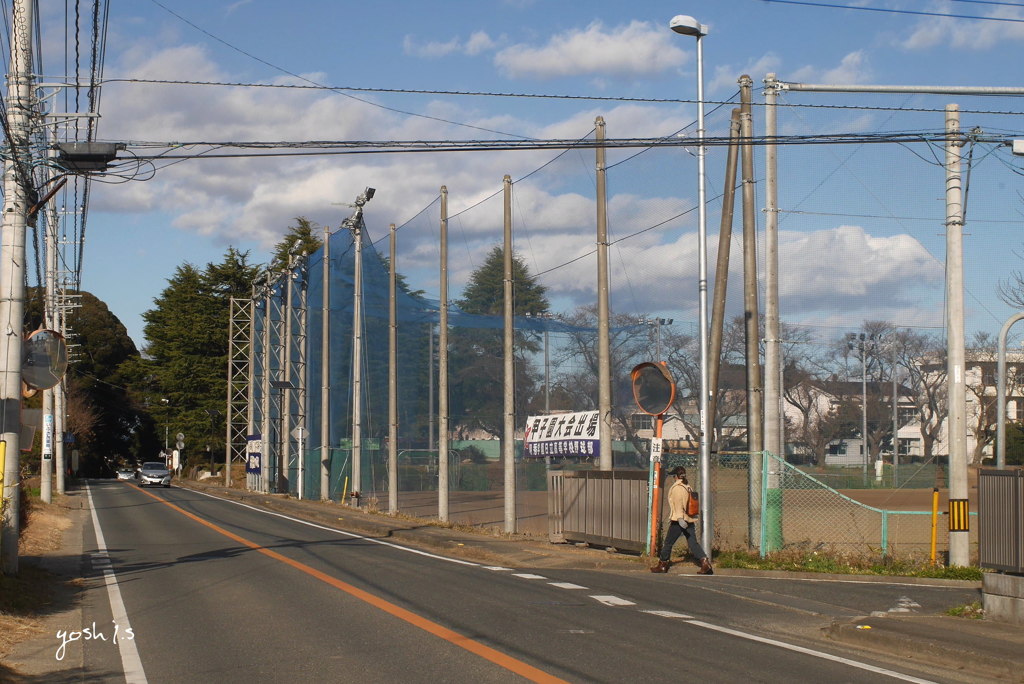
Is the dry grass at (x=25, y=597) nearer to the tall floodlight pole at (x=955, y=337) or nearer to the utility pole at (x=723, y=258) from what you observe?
the utility pole at (x=723, y=258)

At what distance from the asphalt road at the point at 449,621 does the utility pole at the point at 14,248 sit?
2.01 meters

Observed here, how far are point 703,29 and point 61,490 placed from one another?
37.1 m

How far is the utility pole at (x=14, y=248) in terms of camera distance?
45.7 ft

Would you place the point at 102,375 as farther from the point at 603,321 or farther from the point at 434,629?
the point at 434,629

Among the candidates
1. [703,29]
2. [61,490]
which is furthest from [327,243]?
[703,29]

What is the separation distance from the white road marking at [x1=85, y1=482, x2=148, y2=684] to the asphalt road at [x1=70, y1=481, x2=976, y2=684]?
3 centimetres

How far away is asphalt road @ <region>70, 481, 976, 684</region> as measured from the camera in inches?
337

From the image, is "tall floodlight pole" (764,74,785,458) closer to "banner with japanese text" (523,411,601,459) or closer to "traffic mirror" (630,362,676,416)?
"traffic mirror" (630,362,676,416)

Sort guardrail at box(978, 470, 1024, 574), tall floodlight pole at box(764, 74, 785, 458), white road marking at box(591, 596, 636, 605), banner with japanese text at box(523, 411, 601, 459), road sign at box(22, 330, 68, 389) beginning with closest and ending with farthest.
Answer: guardrail at box(978, 470, 1024, 574) → white road marking at box(591, 596, 636, 605) → road sign at box(22, 330, 68, 389) → tall floodlight pole at box(764, 74, 785, 458) → banner with japanese text at box(523, 411, 601, 459)

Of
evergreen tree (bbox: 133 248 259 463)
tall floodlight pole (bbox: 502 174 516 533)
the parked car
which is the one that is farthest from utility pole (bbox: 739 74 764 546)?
evergreen tree (bbox: 133 248 259 463)

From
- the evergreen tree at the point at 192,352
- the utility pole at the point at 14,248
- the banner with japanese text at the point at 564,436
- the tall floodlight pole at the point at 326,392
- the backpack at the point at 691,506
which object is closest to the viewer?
the utility pole at the point at 14,248

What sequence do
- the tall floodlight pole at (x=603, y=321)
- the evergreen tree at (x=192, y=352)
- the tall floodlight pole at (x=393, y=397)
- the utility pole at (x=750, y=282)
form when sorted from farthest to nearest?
the evergreen tree at (x=192, y=352), the tall floodlight pole at (x=393, y=397), the tall floodlight pole at (x=603, y=321), the utility pole at (x=750, y=282)

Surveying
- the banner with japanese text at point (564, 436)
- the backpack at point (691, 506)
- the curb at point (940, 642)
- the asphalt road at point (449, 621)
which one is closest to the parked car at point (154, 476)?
the banner with japanese text at point (564, 436)

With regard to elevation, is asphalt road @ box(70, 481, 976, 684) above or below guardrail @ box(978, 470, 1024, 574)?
below
